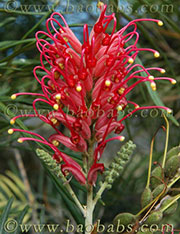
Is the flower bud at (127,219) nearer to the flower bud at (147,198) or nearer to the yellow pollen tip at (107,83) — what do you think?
the flower bud at (147,198)

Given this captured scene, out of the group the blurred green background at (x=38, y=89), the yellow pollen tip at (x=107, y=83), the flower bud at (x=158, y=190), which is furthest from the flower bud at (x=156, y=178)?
the blurred green background at (x=38, y=89)

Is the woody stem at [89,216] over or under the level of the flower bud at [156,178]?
under

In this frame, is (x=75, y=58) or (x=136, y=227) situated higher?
(x=75, y=58)

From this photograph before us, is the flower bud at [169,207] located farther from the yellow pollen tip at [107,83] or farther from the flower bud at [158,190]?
the yellow pollen tip at [107,83]

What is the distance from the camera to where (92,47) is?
20.8 inches

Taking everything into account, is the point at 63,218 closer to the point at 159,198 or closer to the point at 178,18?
the point at 159,198

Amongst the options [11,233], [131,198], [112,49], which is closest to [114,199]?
[131,198]

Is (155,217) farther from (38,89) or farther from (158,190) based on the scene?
(38,89)

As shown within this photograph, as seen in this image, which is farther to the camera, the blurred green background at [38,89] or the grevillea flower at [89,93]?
the blurred green background at [38,89]

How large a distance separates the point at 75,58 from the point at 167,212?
268 mm

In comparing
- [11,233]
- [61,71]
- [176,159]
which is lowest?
[11,233]

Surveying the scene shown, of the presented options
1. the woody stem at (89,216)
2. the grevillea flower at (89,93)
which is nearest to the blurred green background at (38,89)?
the grevillea flower at (89,93)

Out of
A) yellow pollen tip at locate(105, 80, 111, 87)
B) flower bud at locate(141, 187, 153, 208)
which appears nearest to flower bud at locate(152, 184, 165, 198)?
flower bud at locate(141, 187, 153, 208)

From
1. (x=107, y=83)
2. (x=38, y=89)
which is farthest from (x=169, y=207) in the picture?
(x=38, y=89)
